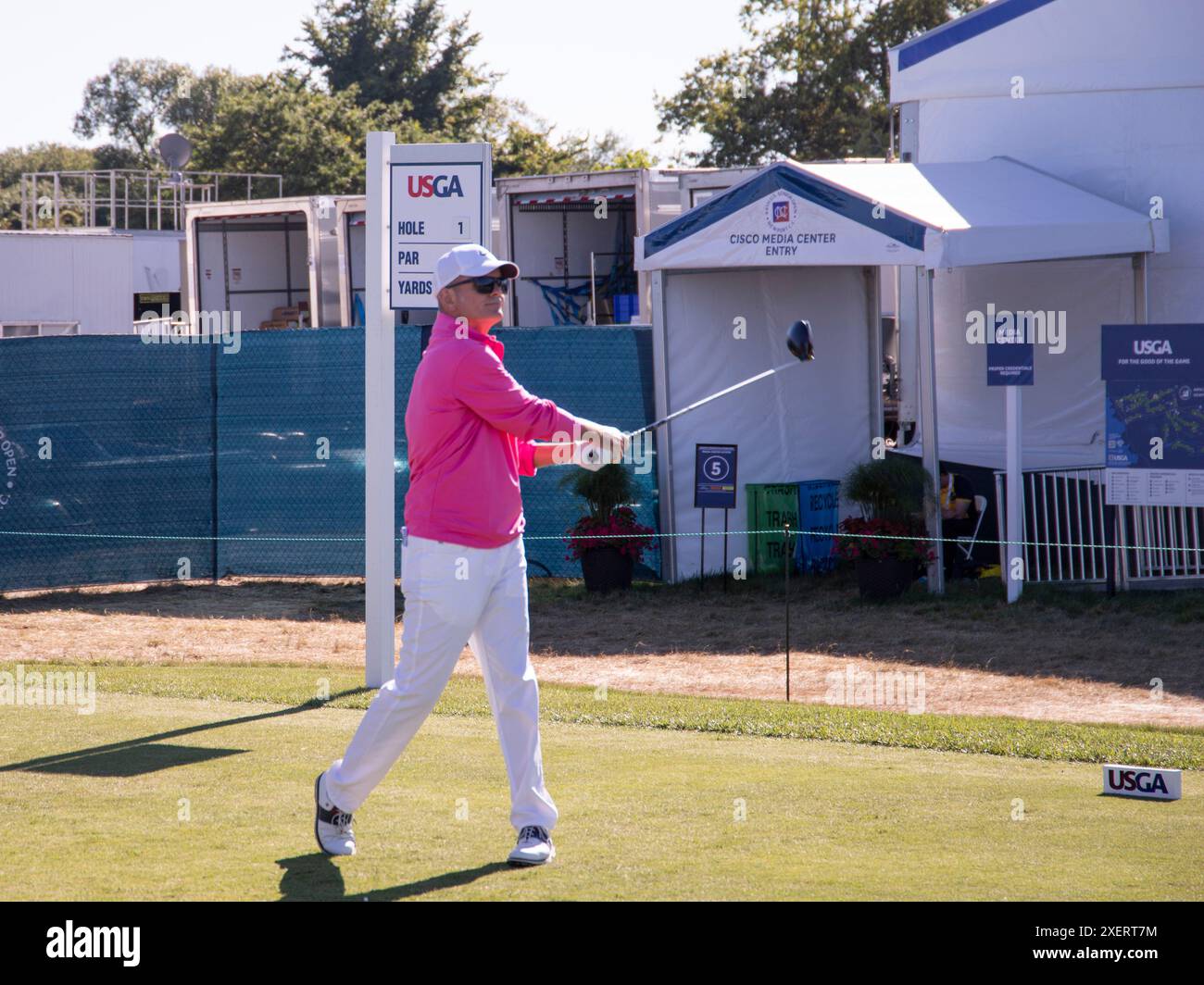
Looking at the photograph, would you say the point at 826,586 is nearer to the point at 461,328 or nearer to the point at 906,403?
the point at 906,403

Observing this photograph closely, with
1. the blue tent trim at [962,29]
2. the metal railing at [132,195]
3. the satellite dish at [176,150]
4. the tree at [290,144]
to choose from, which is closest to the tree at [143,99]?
the metal railing at [132,195]

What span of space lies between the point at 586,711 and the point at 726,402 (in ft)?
23.3

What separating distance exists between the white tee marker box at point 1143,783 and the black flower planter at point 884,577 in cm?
748

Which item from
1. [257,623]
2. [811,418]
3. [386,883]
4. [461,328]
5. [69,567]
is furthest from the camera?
[811,418]

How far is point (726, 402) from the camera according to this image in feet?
53.1

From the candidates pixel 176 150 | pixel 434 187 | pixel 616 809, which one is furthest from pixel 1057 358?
pixel 176 150

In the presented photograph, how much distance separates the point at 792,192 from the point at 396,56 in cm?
6076

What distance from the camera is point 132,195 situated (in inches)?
3189

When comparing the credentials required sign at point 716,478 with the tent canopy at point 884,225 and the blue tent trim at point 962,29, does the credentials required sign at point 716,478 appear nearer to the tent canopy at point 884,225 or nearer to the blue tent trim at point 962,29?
the tent canopy at point 884,225

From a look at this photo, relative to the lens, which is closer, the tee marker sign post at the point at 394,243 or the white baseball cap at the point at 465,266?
the white baseball cap at the point at 465,266

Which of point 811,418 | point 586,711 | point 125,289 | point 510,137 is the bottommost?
point 586,711

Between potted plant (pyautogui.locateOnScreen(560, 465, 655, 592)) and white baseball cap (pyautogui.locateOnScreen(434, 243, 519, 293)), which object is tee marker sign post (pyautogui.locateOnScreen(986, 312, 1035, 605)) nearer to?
potted plant (pyautogui.locateOnScreen(560, 465, 655, 592))

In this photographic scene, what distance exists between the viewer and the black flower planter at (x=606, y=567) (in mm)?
15391

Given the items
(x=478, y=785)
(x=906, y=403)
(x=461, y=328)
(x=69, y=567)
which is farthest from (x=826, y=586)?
(x=461, y=328)
